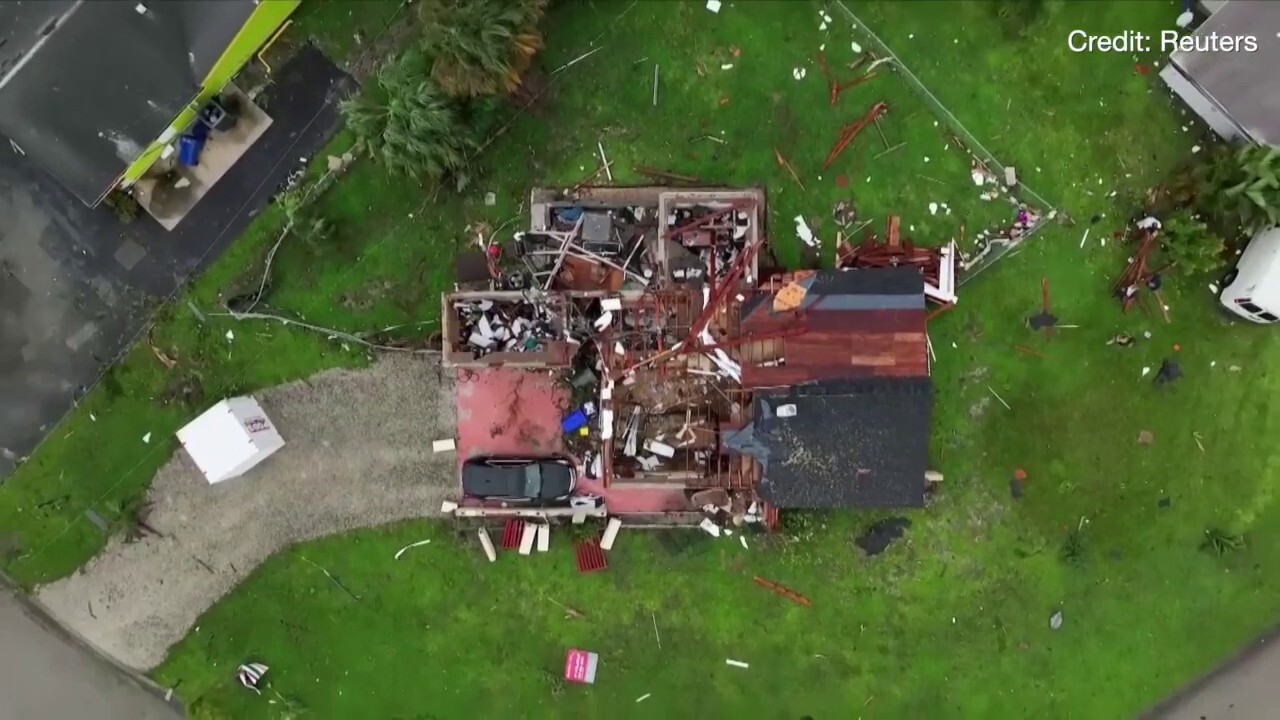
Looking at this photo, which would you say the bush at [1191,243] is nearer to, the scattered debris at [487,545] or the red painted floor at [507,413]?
the red painted floor at [507,413]

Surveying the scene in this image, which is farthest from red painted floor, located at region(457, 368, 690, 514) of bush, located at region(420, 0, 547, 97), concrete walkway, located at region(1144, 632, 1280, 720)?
concrete walkway, located at region(1144, 632, 1280, 720)

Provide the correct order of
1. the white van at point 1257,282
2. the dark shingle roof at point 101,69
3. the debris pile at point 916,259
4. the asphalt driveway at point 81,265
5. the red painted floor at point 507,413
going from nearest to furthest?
the dark shingle roof at point 101,69 < the white van at point 1257,282 < the debris pile at point 916,259 < the red painted floor at point 507,413 < the asphalt driveway at point 81,265

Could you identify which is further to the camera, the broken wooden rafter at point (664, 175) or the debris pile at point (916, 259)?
the broken wooden rafter at point (664, 175)

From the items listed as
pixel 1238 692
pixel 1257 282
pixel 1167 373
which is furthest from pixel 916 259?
pixel 1238 692

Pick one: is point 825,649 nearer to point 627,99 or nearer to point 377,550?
point 377,550

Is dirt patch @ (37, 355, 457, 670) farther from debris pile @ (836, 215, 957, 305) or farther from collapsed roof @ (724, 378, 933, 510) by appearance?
debris pile @ (836, 215, 957, 305)

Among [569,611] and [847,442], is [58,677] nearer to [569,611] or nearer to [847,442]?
[569,611]

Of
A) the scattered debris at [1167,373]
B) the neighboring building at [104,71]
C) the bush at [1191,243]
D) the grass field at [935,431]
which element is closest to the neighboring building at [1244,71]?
the grass field at [935,431]

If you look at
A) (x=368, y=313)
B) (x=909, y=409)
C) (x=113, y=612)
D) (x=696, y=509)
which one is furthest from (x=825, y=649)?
(x=113, y=612)
